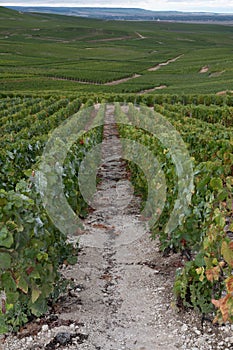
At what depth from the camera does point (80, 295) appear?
697 centimetres

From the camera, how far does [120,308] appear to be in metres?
6.55

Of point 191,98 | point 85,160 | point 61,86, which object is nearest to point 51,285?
point 85,160

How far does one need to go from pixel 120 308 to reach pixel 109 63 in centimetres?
7885

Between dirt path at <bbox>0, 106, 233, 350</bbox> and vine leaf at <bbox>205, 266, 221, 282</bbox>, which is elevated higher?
vine leaf at <bbox>205, 266, 221, 282</bbox>

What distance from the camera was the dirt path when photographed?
574cm

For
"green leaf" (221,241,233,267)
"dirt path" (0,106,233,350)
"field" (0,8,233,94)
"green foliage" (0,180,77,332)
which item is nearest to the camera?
"green leaf" (221,241,233,267)

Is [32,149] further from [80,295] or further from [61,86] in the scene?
[61,86]

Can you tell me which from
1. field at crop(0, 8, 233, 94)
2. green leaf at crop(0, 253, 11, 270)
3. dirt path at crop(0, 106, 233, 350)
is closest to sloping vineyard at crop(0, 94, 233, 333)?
green leaf at crop(0, 253, 11, 270)

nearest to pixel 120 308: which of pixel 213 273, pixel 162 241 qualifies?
pixel 213 273

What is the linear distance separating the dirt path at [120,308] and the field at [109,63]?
37430mm

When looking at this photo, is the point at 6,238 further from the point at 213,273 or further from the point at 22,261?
the point at 213,273

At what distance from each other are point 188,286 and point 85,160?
6.24m

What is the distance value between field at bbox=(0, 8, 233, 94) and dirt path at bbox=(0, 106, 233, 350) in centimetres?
3743

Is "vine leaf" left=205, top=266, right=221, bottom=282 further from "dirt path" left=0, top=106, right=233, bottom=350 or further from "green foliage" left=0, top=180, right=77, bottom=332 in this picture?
"green foliage" left=0, top=180, right=77, bottom=332
